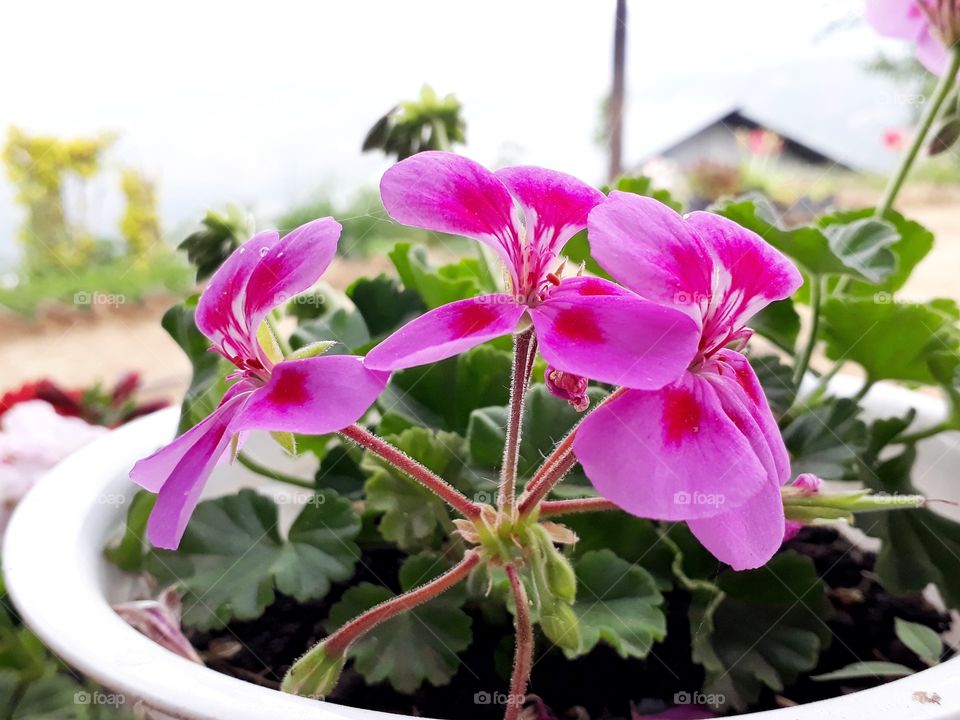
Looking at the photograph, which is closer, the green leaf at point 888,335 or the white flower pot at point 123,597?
the white flower pot at point 123,597

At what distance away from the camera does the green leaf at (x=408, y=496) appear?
490 millimetres

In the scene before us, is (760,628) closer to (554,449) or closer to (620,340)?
(554,449)

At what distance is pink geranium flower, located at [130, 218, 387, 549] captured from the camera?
0.96ft

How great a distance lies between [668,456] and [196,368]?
0.32m

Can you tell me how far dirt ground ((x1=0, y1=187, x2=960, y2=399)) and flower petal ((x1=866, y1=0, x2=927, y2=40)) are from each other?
1613mm

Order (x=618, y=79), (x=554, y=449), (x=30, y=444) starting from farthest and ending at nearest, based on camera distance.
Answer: (x=618, y=79), (x=30, y=444), (x=554, y=449)

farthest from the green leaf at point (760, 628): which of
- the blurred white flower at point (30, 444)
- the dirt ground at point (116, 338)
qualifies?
the dirt ground at point (116, 338)

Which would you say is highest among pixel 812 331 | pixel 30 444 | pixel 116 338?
pixel 812 331

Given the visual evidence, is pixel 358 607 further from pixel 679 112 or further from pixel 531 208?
pixel 679 112

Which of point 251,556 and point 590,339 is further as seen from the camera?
point 251,556

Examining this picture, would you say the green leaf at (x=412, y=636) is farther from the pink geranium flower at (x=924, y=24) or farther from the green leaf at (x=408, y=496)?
the pink geranium flower at (x=924, y=24)

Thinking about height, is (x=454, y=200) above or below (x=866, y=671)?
above

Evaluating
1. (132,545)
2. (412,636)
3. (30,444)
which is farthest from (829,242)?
(30,444)

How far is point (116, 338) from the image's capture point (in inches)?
97.0
